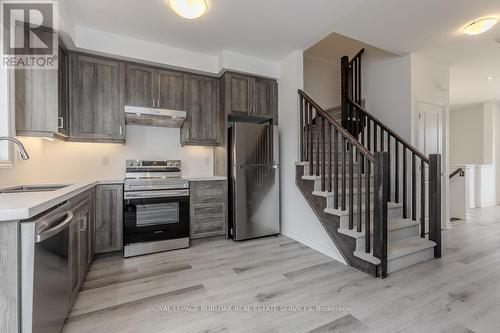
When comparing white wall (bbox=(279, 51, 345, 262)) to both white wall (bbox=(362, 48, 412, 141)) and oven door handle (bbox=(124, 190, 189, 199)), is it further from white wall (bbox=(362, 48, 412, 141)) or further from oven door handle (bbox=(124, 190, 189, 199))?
oven door handle (bbox=(124, 190, 189, 199))

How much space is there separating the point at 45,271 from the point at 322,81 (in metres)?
4.85

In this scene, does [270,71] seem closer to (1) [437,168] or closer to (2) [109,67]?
(2) [109,67]

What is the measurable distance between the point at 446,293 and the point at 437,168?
137 centimetres

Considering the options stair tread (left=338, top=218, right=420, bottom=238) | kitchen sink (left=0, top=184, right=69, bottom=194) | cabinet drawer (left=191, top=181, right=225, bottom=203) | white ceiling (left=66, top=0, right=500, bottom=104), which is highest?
white ceiling (left=66, top=0, right=500, bottom=104)

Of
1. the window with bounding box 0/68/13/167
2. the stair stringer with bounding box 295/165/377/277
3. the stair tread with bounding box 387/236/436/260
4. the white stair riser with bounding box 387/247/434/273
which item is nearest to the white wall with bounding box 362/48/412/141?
the stair tread with bounding box 387/236/436/260

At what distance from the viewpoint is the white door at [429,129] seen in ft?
11.4

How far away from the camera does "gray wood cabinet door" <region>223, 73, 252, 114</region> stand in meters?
3.37

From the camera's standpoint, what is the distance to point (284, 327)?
61.1 inches

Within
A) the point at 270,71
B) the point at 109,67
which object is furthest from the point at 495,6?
the point at 109,67

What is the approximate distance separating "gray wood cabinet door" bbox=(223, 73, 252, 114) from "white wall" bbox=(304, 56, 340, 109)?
4.89 ft

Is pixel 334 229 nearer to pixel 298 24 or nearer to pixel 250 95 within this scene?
pixel 250 95

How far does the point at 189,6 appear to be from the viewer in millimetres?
2111

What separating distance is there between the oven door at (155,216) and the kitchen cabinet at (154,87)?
47.6 inches

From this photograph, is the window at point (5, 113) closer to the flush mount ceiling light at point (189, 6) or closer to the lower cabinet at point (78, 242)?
the lower cabinet at point (78, 242)
